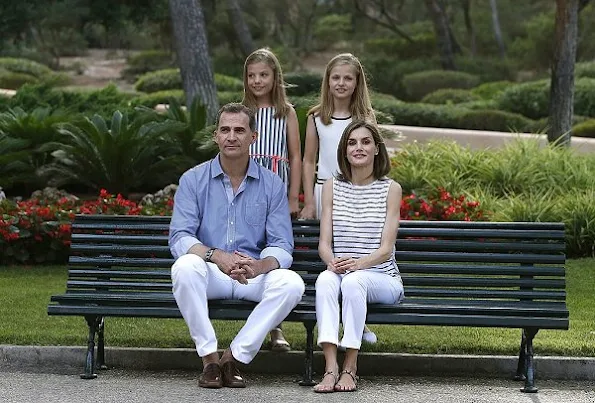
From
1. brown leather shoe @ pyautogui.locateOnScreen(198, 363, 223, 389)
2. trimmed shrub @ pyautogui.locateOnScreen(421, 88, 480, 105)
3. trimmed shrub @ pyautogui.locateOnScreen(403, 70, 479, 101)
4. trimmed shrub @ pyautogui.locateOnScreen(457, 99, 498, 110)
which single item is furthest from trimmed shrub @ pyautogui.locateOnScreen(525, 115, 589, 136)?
brown leather shoe @ pyautogui.locateOnScreen(198, 363, 223, 389)

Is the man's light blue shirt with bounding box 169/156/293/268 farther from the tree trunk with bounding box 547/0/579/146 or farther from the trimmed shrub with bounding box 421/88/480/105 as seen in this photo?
the trimmed shrub with bounding box 421/88/480/105

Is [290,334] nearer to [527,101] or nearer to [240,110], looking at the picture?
[240,110]

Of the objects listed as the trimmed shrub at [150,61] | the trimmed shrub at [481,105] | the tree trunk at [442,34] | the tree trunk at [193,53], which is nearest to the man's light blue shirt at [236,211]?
the tree trunk at [193,53]

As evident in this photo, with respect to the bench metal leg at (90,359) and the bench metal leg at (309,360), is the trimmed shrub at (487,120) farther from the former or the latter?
the bench metal leg at (90,359)

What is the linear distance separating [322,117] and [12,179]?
5.88 metres

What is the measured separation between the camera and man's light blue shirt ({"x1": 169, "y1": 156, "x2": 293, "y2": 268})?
21.5 ft

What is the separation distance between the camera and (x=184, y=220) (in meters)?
6.51

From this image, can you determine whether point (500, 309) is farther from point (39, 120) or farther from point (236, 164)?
point (39, 120)

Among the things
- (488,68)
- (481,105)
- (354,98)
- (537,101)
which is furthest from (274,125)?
(488,68)

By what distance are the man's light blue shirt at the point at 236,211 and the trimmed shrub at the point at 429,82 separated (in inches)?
1115

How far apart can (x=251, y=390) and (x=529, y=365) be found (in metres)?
1.45

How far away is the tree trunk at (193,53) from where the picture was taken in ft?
48.6

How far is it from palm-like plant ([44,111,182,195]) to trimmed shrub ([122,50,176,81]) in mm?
29964

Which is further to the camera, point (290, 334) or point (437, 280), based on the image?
point (290, 334)
